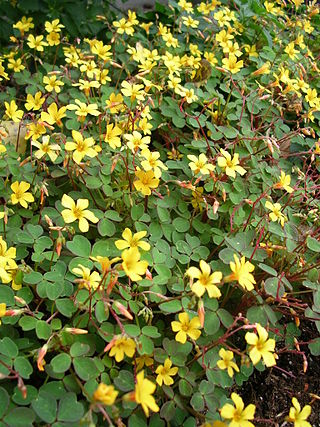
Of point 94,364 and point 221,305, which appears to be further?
point 221,305

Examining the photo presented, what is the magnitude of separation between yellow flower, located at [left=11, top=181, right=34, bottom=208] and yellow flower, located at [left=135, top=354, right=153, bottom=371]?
608 mm

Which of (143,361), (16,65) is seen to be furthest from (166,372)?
(16,65)

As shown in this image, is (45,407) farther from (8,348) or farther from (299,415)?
(299,415)

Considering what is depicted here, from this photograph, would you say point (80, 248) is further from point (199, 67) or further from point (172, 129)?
point (199, 67)

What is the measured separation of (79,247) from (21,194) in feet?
0.95

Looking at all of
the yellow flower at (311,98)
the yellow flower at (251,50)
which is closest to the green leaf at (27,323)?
the yellow flower at (311,98)

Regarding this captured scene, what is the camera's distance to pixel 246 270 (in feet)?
4.15

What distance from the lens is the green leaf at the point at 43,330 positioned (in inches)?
49.4

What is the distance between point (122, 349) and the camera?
1205 mm

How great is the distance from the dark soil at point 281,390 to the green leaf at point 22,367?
742 mm

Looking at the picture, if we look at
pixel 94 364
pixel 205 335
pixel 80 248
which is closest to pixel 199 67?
pixel 80 248

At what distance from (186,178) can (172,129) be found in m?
0.29

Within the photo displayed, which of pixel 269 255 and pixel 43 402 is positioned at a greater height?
pixel 269 255

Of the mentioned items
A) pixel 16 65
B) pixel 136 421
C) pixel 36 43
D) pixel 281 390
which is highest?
pixel 36 43
